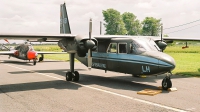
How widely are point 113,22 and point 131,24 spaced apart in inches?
693

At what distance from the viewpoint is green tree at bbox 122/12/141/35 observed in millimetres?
140625

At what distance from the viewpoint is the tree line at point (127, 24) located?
127m

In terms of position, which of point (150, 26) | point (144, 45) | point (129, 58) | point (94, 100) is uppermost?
point (150, 26)

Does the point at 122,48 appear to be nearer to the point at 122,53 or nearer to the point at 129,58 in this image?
the point at 122,53

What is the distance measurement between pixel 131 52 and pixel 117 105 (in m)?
4.84

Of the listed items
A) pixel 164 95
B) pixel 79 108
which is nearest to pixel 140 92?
pixel 164 95

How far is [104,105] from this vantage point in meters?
8.73

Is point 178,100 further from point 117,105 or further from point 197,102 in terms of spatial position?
point 117,105

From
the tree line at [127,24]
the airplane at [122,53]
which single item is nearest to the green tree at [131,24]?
the tree line at [127,24]

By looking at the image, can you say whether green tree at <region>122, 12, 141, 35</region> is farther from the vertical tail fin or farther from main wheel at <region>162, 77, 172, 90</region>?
main wheel at <region>162, 77, 172, 90</region>

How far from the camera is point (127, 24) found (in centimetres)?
14125

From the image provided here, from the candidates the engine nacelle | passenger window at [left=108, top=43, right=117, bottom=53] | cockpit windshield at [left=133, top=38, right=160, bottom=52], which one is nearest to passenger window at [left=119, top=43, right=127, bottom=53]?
passenger window at [left=108, top=43, right=117, bottom=53]

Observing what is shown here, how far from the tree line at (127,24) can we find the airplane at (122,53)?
110 meters

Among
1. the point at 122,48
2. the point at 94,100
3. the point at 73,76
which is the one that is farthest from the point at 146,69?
the point at 73,76
